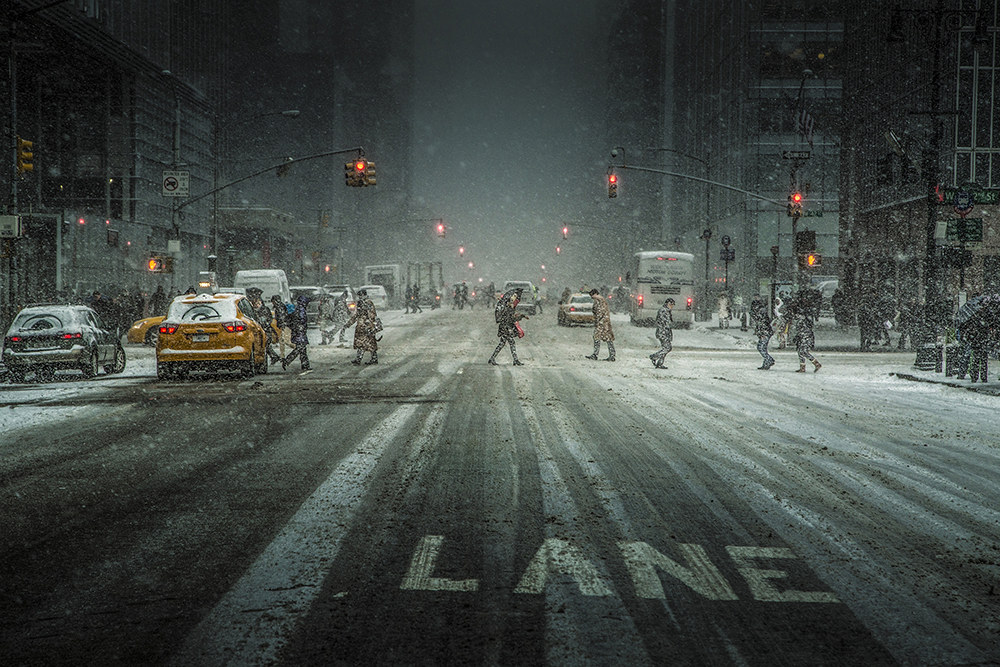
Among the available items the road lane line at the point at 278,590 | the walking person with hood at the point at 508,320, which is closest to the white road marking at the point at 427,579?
the road lane line at the point at 278,590

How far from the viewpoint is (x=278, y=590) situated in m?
4.45

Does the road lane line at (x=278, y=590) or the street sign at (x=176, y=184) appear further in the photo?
the street sign at (x=176, y=184)

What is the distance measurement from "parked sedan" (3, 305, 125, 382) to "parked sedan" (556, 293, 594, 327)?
25.9 metres

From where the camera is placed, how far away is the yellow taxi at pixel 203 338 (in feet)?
54.3

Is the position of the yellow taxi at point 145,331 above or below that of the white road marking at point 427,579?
above

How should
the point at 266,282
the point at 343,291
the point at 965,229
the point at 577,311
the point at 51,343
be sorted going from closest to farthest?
the point at 51,343 → the point at 965,229 → the point at 266,282 → the point at 577,311 → the point at 343,291

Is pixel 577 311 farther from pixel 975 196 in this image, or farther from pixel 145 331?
pixel 975 196

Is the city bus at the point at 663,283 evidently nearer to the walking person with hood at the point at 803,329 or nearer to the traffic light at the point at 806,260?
the traffic light at the point at 806,260

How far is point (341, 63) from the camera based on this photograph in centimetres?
17788

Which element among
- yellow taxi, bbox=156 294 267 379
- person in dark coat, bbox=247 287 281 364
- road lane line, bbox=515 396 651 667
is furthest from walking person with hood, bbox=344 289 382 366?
road lane line, bbox=515 396 651 667

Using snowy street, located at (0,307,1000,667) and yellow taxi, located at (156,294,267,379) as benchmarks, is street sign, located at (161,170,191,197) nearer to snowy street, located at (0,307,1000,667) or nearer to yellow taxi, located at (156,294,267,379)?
yellow taxi, located at (156,294,267,379)

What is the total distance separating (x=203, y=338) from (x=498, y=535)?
12.5 meters

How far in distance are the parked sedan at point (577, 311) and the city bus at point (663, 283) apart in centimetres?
259

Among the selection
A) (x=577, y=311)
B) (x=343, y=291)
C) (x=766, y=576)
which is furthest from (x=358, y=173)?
(x=766, y=576)
